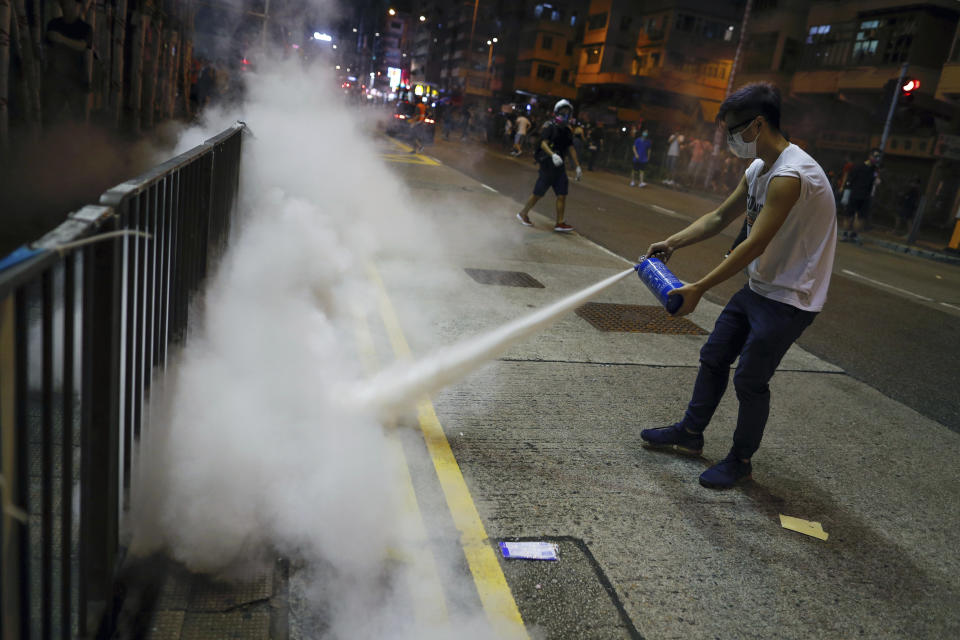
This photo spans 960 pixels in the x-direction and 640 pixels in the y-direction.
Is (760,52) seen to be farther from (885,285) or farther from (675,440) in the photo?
(675,440)

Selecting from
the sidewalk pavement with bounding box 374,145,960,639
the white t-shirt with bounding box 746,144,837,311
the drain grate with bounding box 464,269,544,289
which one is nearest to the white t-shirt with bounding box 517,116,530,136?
the drain grate with bounding box 464,269,544,289

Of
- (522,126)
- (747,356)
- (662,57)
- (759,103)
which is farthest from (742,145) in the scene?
(662,57)

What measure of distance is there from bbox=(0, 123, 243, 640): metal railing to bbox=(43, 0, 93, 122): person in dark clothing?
6.83 m

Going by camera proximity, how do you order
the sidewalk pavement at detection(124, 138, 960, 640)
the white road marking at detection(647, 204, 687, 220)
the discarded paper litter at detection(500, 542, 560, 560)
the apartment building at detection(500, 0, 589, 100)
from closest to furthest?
the sidewalk pavement at detection(124, 138, 960, 640) < the discarded paper litter at detection(500, 542, 560, 560) < the white road marking at detection(647, 204, 687, 220) < the apartment building at detection(500, 0, 589, 100)

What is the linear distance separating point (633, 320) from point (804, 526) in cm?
331

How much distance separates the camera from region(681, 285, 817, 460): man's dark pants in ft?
10.8

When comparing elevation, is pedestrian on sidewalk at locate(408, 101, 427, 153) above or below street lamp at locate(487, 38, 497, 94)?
below

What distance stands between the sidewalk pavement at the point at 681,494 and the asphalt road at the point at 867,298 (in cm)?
51

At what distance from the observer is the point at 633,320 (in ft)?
21.3

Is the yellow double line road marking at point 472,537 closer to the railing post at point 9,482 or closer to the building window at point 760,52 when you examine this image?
the railing post at point 9,482

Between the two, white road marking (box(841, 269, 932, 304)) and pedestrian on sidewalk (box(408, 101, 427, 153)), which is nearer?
white road marking (box(841, 269, 932, 304))

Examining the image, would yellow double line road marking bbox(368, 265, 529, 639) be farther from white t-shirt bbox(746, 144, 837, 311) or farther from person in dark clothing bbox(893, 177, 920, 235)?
person in dark clothing bbox(893, 177, 920, 235)

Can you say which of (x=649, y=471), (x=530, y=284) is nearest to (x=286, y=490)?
(x=649, y=471)

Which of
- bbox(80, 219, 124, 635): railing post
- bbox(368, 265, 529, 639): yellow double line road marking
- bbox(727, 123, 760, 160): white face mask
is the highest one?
bbox(727, 123, 760, 160): white face mask
